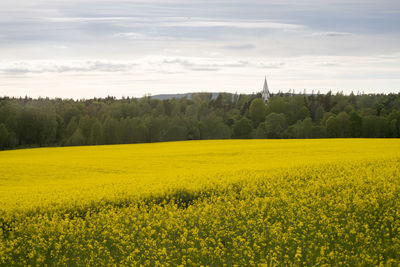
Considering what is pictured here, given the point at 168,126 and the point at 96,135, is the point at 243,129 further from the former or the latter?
the point at 96,135

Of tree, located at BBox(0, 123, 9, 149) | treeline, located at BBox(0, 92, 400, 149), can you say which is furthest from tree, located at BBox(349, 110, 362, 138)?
tree, located at BBox(0, 123, 9, 149)

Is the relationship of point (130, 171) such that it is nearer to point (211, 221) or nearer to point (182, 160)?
point (182, 160)

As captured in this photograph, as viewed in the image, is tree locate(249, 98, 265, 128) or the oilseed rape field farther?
tree locate(249, 98, 265, 128)

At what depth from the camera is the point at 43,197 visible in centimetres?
1448

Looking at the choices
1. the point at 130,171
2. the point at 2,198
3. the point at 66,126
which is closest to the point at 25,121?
the point at 66,126

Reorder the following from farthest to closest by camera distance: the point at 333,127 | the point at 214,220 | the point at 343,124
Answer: the point at 343,124 < the point at 333,127 < the point at 214,220

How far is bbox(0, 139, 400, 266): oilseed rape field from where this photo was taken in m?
8.81

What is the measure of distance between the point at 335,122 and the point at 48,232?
73.2 m

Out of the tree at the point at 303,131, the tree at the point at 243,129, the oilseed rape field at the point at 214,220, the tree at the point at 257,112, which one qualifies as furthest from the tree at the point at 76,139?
the oilseed rape field at the point at 214,220

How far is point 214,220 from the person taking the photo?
1098 centimetres

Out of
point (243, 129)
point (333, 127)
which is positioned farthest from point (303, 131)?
point (243, 129)

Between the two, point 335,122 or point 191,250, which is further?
point 335,122

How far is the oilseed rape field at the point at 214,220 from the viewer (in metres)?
8.81

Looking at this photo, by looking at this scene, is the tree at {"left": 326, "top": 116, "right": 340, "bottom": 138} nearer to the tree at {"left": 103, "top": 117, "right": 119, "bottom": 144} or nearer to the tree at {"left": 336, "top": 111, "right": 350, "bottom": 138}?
the tree at {"left": 336, "top": 111, "right": 350, "bottom": 138}
